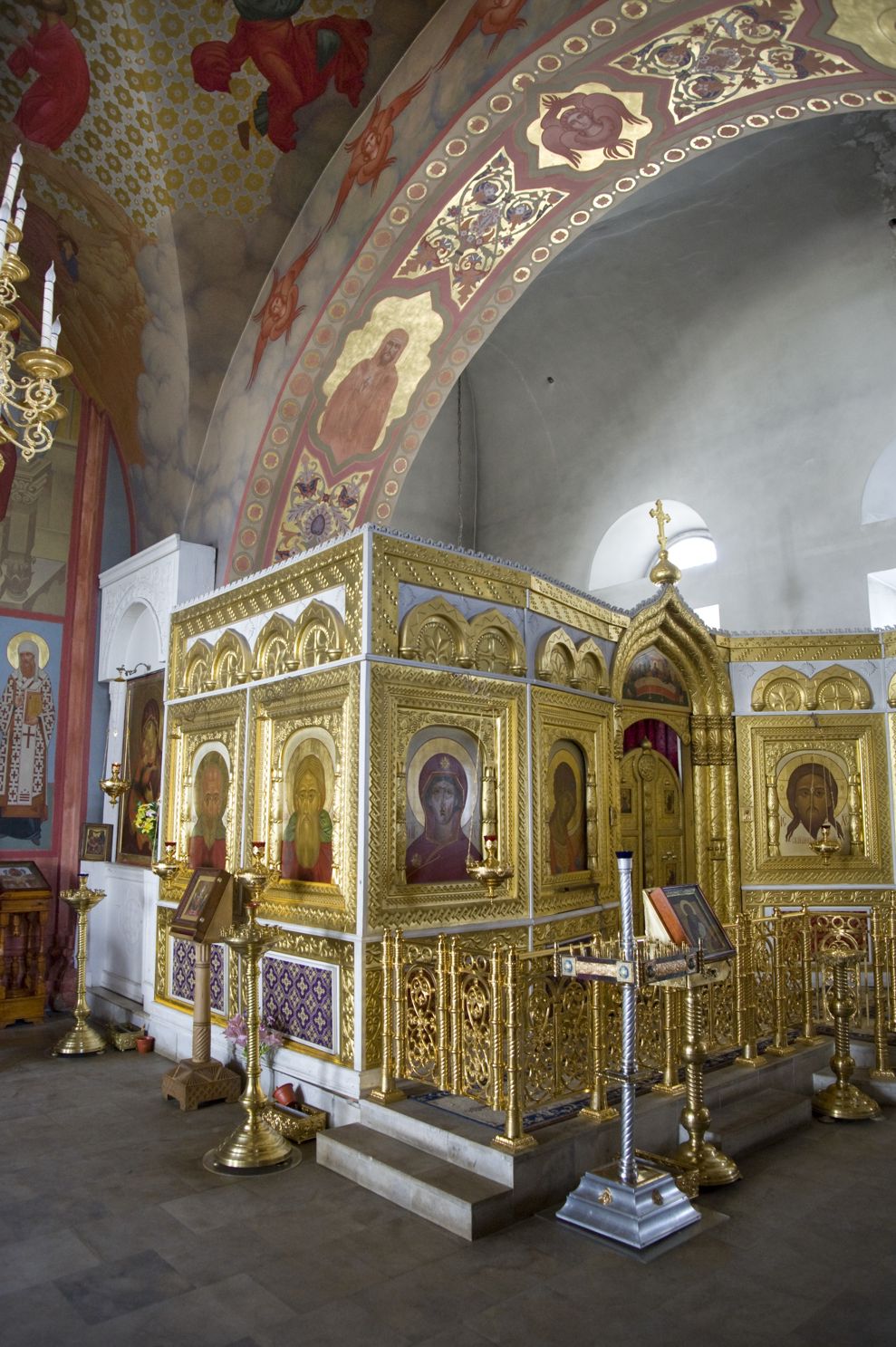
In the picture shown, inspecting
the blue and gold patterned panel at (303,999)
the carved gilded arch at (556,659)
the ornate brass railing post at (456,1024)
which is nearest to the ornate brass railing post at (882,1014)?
the carved gilded arch at (556,659)

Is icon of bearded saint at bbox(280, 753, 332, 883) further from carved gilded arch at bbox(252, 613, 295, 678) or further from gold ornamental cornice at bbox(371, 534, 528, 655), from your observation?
gold ornamental cornice at bbox(371, 534, 528, 655)

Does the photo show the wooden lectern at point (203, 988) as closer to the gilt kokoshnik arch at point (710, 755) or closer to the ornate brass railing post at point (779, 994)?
the ornate brass railing post at point (779, 994)

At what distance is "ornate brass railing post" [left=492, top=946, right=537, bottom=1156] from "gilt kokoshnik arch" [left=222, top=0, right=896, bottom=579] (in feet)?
17.8

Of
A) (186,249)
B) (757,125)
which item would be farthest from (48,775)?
(757,125)

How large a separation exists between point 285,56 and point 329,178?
988 mm

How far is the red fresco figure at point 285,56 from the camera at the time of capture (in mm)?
6906

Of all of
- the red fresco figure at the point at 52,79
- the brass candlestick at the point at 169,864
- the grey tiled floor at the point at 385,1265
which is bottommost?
the grey tiled floor at the point at 385,1265

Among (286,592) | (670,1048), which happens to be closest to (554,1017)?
(670,1048)

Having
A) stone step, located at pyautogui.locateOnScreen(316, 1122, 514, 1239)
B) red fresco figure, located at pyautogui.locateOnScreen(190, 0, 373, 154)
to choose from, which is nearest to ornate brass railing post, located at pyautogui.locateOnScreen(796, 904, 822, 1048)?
stone step, located at pyautogui.locateOnScreen(316, 1122, 514, 1239)

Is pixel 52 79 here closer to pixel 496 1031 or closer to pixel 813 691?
pixel 496 1031

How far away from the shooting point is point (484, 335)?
8578mm

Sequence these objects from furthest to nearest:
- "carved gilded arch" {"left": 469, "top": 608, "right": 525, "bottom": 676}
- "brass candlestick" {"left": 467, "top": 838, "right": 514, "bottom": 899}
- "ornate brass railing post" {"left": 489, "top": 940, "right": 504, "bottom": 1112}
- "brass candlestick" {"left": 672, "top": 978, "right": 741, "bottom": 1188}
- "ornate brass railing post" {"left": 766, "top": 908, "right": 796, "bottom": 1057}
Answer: "carved gilded arch" {"left": 469, "top": 608, "right": 525, "bottom": 676}
"ornate brass railing post" {"left": 766, "top": 908, "right": 796, "bottom": 1057}
"brass candlestick" {"left": 467, "top": 838, "right": 514, "bottom": 899}
"brass candlestick" {"left": 672, "top": 978, "right": 741, "bottom": 1188}
"ornate brass railing post" {"left": 489, "top": 940, "right": 504, "bottom": 1112}

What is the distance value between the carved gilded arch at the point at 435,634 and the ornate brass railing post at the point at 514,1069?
7.44ft

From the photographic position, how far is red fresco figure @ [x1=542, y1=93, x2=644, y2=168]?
6.67m
